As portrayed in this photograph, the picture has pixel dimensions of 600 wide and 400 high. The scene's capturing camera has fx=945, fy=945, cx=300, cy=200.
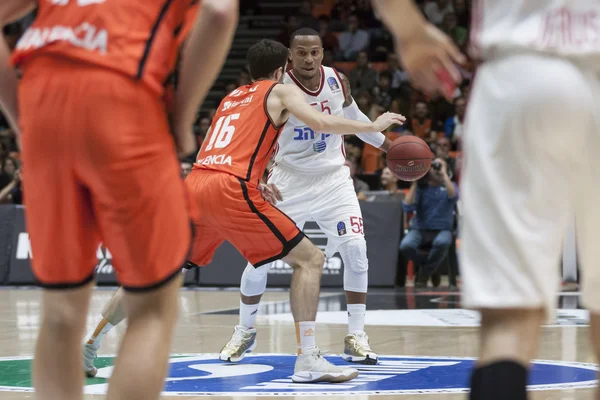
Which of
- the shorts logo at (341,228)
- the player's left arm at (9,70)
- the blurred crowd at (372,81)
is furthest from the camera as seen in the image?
the blurred crowd at (372,81)

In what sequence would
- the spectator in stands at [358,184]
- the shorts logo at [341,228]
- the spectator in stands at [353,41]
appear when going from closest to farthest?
the shorts logo at [341,228] → the spectator in stands at [358,184] → the spectator in stands at [353,41]

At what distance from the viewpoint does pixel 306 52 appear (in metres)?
6.39

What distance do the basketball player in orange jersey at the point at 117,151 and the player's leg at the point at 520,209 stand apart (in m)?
0.78

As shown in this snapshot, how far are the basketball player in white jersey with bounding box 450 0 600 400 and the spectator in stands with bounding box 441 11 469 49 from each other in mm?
14855

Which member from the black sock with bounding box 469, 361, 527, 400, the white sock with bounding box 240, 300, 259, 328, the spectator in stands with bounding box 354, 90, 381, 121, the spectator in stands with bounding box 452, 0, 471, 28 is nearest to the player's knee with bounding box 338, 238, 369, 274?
the white sock with bounding box 240, 300, 259, 328

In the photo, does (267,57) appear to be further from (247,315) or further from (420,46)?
(420,46)

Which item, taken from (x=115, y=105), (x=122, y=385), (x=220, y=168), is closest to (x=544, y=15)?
(x=115, y=105)

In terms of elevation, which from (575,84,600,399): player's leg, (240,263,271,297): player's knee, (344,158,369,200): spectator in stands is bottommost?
(240,263,271,297): player's knee

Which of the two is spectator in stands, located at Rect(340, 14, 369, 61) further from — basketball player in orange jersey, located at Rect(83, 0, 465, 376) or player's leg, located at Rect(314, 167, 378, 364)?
basketball player in orange jersey, located at Rect(83, 0, 465, 376)

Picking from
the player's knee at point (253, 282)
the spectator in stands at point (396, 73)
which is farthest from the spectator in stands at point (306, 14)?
the player's knee at point (253, 282)

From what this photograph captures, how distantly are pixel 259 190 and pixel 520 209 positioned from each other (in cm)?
347

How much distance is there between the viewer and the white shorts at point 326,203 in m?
6.40

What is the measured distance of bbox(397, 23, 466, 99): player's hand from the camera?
7.38 feet

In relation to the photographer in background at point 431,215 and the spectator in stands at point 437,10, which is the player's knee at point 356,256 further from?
the spectator in stands at point 437,10
